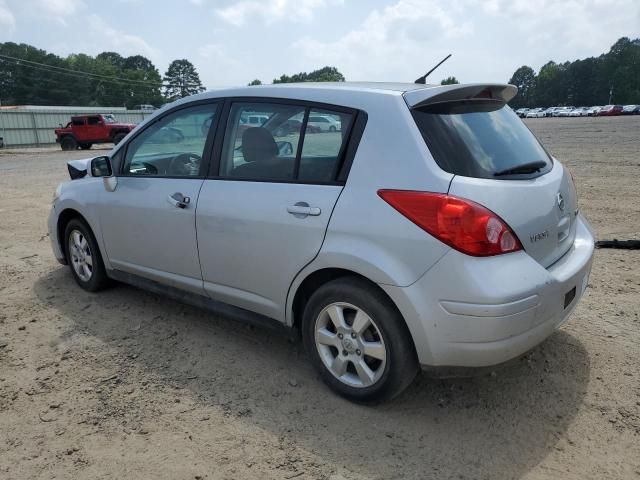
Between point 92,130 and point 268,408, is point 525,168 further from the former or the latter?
point 92,130

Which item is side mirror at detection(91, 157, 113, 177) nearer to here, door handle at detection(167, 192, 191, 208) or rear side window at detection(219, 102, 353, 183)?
door handle at detection(167, 192, 191, 208)

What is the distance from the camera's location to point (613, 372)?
323 centimetres

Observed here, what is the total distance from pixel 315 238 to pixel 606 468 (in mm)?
1773

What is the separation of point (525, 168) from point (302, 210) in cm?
127

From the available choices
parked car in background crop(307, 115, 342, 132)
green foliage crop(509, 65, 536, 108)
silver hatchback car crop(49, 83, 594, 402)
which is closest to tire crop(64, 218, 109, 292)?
silver hatchback car crop(49, 83, 594, 402)

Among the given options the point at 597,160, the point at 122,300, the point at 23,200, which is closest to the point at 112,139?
the point at 23,200

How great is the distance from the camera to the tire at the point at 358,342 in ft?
8.90

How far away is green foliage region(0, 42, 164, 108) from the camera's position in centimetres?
8788

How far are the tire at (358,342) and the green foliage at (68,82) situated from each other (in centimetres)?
10021

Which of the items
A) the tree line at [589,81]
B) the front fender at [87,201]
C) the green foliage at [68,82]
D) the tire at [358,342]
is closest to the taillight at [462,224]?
the tire at [358,342]

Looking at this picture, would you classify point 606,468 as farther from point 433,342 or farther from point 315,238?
point 315,238

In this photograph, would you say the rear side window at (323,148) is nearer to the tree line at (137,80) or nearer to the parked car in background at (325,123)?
the parked car in background at (325,123)

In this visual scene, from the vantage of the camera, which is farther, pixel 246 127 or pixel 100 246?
pixel 100 246

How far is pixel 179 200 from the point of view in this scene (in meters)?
3.65
